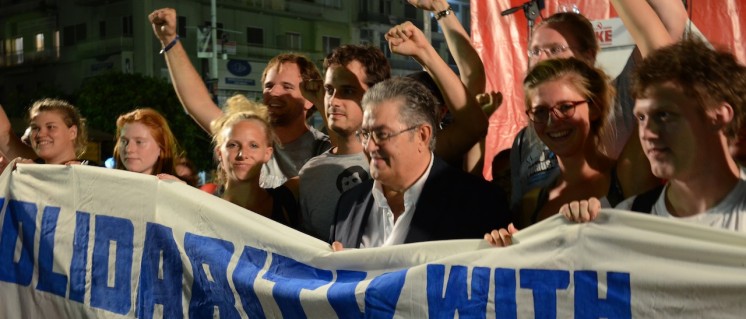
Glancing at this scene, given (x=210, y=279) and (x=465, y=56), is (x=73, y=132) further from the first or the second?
(x=465, y=56)

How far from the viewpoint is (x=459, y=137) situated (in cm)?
352

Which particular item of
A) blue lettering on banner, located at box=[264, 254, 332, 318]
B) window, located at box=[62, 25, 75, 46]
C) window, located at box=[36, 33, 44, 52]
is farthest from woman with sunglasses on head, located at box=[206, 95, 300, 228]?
window, located at box=[36, 33, 44, 52]

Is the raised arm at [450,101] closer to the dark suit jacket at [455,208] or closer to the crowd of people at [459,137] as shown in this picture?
the crowd of people at [459,137]

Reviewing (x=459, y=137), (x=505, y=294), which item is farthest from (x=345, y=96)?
(x=505, y=294)

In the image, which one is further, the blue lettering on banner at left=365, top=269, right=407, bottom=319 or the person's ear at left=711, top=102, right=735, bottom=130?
the blue lettering on banner at left=365, top=269, right=407, bottom=319

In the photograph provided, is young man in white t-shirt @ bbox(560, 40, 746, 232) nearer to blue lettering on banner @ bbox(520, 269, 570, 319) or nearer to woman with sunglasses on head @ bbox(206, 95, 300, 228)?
blue lettering on banner @ bbox(520, 269, 570, 319)

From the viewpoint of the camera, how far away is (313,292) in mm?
3059

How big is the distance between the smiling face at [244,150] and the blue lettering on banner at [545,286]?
60.4 inches

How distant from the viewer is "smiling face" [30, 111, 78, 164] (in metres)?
4.73

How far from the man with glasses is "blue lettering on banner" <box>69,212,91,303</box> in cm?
139

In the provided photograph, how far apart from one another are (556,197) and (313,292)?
0.87m

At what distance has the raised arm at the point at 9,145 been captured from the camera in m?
4.97

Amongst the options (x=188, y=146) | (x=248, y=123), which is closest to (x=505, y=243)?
(x=248, y=123)

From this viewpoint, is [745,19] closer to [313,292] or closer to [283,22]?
[313,292]
